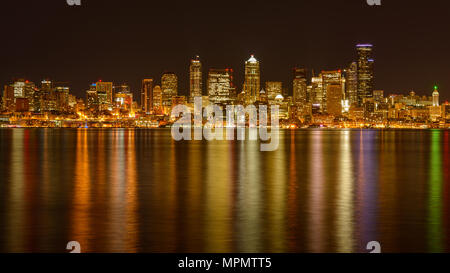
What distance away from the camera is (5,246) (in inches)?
573

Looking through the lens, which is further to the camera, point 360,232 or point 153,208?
point 153,208

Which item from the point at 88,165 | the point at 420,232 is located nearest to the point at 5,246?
the point at 420,232

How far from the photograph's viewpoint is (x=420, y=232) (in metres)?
16.6
